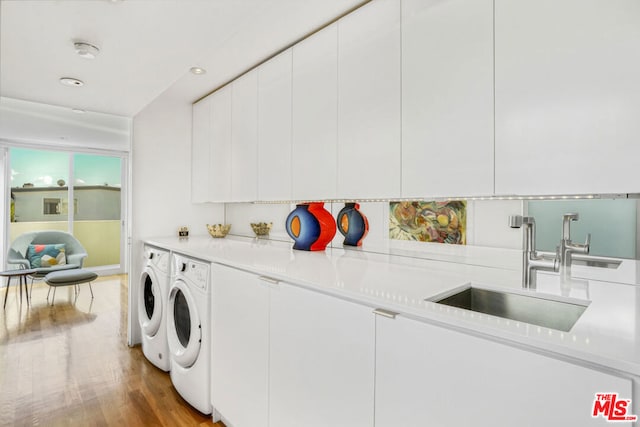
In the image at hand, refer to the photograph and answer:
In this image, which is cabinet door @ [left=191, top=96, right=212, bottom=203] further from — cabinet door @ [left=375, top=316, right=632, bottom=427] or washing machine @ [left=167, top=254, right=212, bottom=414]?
cabinet door @ [left=375, top=316, right=632, bottom=427]

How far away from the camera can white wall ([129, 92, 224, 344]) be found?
2.90 m

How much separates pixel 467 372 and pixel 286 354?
0.78 metres

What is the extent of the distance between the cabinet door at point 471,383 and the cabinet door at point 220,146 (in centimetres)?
208

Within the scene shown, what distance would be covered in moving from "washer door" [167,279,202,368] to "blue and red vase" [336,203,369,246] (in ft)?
3.39

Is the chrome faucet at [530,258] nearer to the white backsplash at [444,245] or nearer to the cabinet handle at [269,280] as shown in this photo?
the white backsplash at [444,245]

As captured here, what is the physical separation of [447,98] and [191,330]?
187 centimetres

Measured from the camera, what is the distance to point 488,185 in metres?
1.27

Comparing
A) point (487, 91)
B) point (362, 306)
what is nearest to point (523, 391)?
point (362, 306)

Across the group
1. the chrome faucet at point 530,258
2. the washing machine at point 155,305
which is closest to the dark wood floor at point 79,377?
the washing machine at point 155,305

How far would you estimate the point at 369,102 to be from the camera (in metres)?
1.66

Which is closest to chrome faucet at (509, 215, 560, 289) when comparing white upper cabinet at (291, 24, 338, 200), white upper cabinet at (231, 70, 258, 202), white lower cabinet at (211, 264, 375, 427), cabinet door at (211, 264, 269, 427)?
white lower cabinet at (211, 264, 375, 427)

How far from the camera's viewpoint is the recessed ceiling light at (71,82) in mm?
2074

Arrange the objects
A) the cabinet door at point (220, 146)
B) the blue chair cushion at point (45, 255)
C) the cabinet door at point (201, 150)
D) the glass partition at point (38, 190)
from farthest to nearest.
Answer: the glass partition at point (38, 190) → the blue chair cushion at point (45, 255) → the cabinet door at point (201, 150) → the cabinet door at point (220, 146)

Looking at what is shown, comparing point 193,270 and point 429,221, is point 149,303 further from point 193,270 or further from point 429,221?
point 429,221
